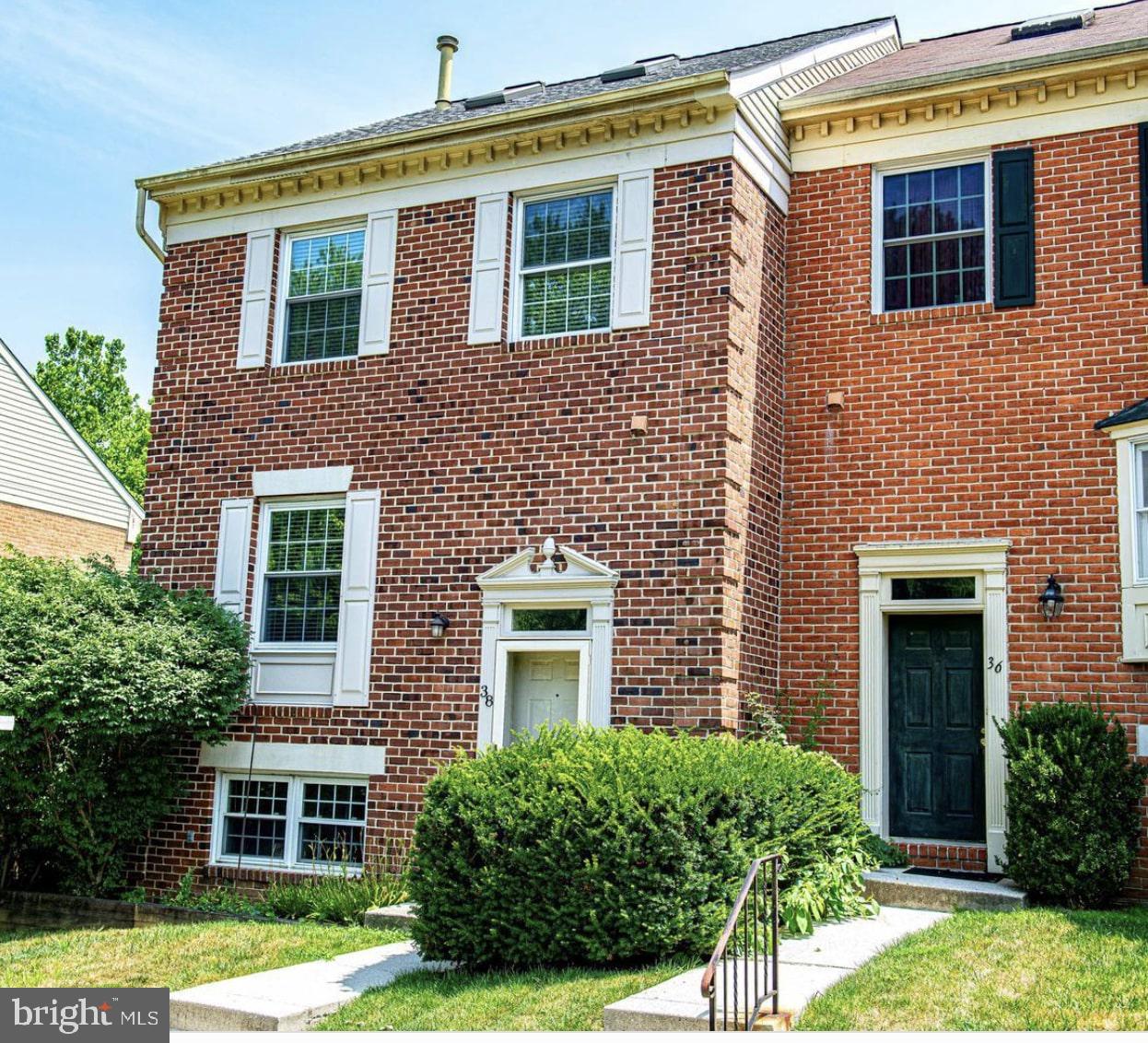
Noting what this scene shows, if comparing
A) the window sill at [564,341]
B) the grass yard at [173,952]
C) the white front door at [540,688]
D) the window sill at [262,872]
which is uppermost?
the window sill at [564,341]

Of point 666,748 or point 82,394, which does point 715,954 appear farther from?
point 82,394

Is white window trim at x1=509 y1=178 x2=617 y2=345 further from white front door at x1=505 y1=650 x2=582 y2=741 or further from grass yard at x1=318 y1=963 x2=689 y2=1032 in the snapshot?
grass yard at x1=318 y1=963 x2=689 y2=1032

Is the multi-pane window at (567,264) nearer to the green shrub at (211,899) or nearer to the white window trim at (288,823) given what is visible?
the white window trim at (288,823)

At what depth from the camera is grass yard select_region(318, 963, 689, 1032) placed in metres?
7.08

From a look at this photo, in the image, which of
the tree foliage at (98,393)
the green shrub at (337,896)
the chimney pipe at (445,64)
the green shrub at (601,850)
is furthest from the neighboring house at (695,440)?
the tree foliage at (98,393)

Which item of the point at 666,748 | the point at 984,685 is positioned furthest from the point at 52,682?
the point at 984,685

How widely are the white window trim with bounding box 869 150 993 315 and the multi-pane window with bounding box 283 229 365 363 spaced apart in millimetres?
5263

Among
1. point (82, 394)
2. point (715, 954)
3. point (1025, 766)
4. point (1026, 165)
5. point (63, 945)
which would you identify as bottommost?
point (63, 945)

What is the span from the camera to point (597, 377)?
1198 cm

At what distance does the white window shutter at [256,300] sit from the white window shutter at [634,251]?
4.12 m

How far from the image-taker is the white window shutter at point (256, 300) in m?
13.8

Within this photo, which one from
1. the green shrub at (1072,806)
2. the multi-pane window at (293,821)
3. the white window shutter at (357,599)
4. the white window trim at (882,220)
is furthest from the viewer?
the white window shutter at (357,599)

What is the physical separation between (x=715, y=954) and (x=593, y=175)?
8.31 metres

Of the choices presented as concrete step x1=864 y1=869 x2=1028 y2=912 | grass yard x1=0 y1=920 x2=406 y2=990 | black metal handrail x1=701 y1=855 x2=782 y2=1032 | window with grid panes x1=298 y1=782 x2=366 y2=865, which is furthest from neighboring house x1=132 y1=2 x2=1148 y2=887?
black metal handrail x1=701 y1=855 x2=782 y2=1032
